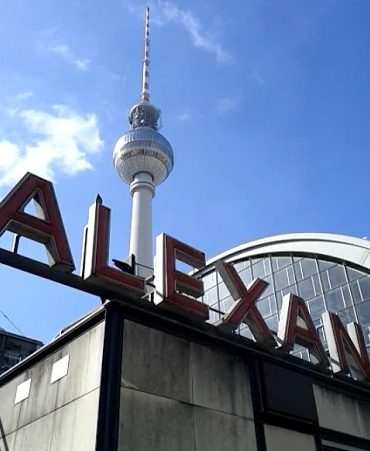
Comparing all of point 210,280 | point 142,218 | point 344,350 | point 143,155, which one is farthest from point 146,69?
point 344,350

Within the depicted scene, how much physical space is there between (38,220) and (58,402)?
4647 millimetres

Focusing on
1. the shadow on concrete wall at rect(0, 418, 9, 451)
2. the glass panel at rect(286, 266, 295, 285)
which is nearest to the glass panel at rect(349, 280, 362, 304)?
the glass panel at rect(286, 266, 295, 285)

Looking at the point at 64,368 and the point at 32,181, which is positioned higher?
the point at 32,181

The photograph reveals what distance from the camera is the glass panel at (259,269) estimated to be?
42281 millimetres

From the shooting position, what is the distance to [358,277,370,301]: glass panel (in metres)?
34.6

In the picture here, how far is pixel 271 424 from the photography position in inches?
583

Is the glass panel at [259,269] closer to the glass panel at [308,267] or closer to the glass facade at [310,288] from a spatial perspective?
the glass facade at [310,288]

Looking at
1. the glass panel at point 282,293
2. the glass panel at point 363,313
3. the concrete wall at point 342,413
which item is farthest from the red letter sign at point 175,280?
the glass panel at point 282,293

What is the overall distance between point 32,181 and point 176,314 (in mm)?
5410

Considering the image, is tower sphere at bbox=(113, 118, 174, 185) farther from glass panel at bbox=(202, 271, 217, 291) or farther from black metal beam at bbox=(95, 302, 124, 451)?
black metal beam at bbox=(95, 302, 124, 451)

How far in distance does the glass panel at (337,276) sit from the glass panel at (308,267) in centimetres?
138

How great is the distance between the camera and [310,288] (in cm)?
3803

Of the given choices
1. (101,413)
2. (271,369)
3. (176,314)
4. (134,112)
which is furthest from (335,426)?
(134,112)

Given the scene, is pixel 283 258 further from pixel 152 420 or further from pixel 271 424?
pixel 152 420
